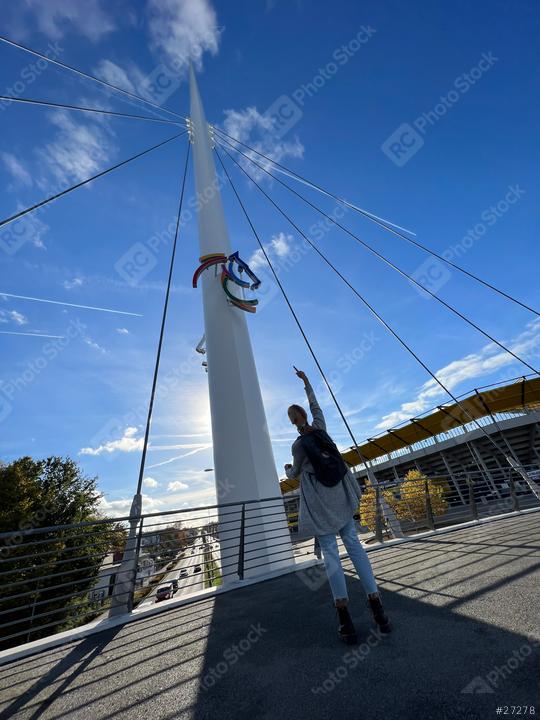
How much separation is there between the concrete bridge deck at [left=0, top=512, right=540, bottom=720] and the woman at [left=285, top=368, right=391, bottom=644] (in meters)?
0.24

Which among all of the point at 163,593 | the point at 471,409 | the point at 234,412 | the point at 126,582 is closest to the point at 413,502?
the point at 471,409

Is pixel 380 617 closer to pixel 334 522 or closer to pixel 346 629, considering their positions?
pixel 346 629

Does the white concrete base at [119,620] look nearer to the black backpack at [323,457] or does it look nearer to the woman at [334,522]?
the woman at [334,522]

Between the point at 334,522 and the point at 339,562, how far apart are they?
0.27 m

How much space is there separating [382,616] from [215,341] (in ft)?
19.3

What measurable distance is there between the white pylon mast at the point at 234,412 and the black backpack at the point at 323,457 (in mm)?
2865

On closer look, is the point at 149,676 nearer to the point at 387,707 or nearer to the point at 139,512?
the point at 387,707

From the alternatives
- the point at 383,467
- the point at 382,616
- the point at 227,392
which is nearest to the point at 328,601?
the point at 382,616

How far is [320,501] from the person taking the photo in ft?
7.93

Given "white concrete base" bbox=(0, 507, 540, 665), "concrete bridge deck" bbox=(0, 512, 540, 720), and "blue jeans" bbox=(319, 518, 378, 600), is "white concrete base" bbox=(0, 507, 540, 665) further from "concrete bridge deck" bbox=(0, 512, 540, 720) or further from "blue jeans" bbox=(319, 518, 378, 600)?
"blue jeans" bbox=(319, 518, 378, 600)

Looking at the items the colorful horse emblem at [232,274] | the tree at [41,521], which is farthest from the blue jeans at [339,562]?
the tree at [41,521]

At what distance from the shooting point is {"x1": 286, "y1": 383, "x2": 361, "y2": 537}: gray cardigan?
2.37m

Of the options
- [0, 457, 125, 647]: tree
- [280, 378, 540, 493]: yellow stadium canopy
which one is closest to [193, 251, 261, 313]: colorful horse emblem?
[0, 457, 125, 647]: tree

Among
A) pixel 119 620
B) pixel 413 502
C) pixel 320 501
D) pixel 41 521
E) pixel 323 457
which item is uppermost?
pixel 41 521
